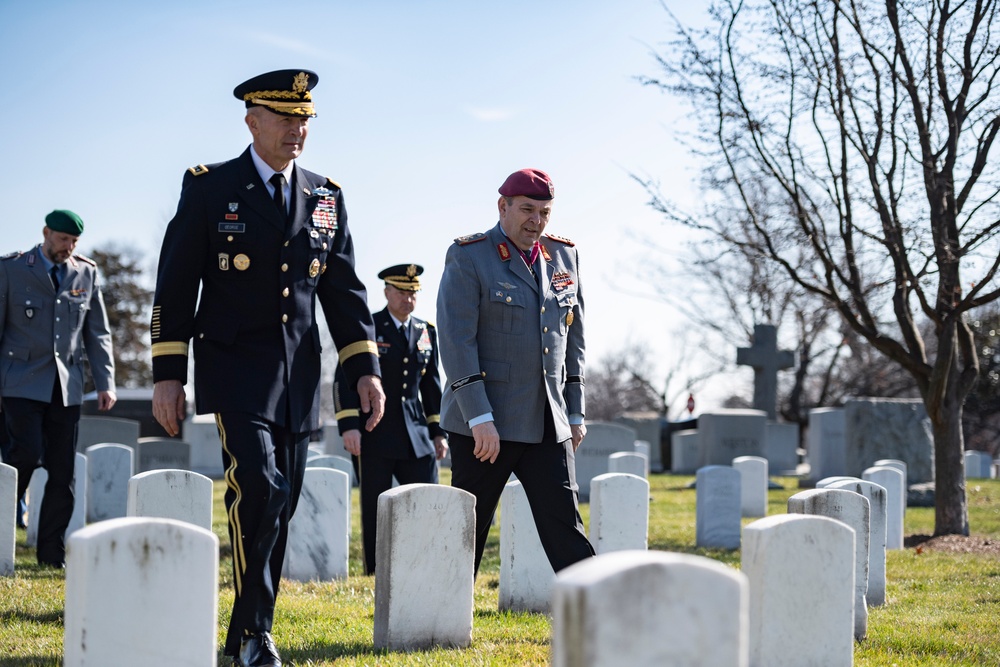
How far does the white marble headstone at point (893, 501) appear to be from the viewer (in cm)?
1071

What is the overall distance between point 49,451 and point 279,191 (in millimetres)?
4089

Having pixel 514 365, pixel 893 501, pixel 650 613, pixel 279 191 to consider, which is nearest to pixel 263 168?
pixel 279 191

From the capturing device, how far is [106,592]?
11.0 ft

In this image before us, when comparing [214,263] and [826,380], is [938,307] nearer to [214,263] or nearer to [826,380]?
[214,263]

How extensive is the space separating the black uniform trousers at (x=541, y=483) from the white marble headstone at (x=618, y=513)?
157 cm

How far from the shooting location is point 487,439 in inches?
198

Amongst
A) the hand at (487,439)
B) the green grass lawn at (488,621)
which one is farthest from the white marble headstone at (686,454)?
the hand at (487,439)

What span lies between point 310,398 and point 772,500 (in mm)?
13047

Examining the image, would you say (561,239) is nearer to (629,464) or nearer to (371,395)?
(371,395)

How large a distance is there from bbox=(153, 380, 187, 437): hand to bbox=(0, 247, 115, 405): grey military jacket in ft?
11.8

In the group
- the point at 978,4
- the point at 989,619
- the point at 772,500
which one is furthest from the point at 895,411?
the point at 989,619

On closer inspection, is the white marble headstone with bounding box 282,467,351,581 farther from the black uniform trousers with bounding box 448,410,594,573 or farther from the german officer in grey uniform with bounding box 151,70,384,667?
the german officer in grey uniform with bounding box 151,70,384,667

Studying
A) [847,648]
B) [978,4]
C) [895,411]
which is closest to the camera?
[847,648]

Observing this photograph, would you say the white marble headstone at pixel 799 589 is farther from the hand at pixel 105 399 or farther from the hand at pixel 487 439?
the hand at pixel 105 399
